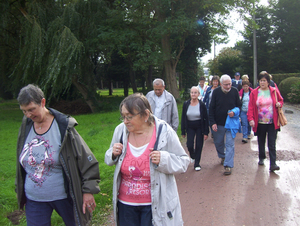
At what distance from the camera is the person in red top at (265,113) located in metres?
5.52

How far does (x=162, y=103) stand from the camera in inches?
217

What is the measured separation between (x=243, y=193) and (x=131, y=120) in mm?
2985

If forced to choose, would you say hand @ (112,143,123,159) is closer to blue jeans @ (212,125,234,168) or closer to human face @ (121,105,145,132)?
human face @ (121,105,145,132)

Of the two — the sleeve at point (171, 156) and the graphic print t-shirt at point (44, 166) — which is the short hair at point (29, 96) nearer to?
the graphic print t-shirt at point (44, 166)

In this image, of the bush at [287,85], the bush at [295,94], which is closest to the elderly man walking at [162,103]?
the bush at [295,94]

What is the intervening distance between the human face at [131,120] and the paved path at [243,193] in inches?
75.2

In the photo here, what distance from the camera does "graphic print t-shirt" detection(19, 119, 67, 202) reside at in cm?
257

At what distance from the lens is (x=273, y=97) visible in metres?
5.60

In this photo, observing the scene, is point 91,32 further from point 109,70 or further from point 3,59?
point 109,70

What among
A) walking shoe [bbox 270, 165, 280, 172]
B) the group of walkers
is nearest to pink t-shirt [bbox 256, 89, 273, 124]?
walking shoe [bbox 270, 165, 280, 172]

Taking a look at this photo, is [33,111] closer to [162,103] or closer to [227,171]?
[162,103]

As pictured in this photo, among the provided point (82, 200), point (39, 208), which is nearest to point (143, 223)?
point (82, 200)

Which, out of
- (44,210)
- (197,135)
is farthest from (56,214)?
(197,135)

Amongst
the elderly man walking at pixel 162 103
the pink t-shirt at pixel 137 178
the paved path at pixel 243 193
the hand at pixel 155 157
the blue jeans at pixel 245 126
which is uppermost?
the elderly man walking at pixel 162 103
